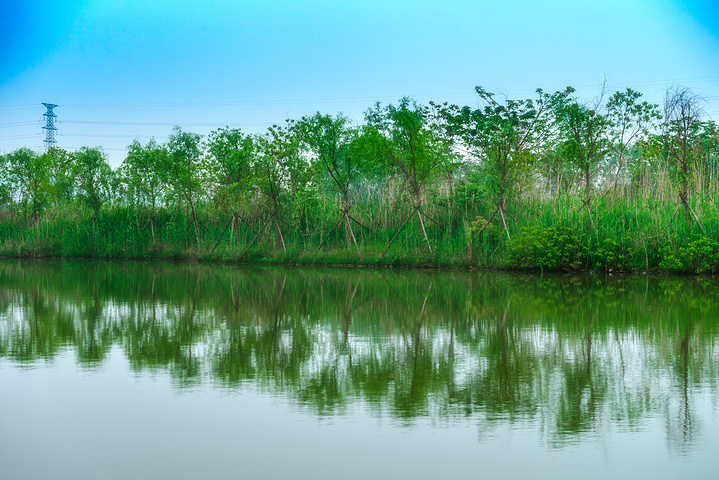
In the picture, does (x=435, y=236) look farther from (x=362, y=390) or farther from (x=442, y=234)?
(x=362, y=390)

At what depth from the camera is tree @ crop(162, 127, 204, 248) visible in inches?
1210

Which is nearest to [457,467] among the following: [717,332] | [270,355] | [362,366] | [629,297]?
[362,366]

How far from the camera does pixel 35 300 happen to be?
47.4 feet

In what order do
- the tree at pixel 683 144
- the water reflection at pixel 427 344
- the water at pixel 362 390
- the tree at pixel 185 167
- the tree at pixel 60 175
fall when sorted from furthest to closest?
the tree at pixel 60 175
the tree at pixel 185 167
the tree at pixel 683 144
the water reflection at pixel 427 344
the water at pixel 362 390

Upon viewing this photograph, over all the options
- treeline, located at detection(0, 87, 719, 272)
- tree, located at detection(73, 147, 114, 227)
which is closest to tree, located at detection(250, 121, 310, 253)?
treeline, located at detection(0, 87, 719, 272)

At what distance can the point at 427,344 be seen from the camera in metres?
8.81

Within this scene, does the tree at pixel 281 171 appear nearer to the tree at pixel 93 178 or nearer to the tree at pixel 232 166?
the tree at pixel 232 166

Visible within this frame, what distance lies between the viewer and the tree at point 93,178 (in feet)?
111

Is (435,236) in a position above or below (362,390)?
above

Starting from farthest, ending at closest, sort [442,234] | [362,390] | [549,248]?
[442,234]
[549,248]
[362,390]

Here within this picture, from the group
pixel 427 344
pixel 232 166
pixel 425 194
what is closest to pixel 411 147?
pixel 425 194

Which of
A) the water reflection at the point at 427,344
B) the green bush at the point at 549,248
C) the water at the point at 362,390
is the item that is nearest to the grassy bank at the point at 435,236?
the green bush at the point at 549,248

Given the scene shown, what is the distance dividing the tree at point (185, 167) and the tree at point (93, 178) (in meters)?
4.44

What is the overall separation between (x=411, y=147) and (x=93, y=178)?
662 inches
